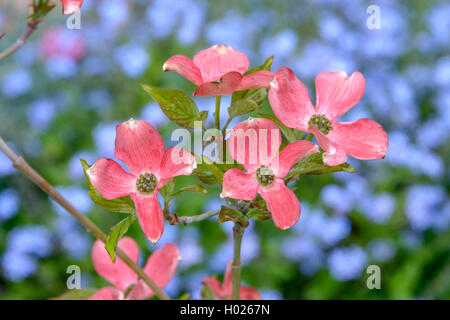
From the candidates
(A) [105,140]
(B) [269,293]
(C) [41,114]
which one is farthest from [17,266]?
(B) [269,293]

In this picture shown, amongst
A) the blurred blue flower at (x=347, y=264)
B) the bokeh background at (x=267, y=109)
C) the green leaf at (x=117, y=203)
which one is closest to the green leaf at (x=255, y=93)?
the green leaf at (x=117, y=203)

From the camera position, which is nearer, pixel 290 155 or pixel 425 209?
pixel 290 155

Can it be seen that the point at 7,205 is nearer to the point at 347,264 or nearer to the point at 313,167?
the point at 347,264

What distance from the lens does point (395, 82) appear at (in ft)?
5.45

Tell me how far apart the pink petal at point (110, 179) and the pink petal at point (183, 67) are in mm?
78

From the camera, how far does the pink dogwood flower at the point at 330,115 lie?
0.35m

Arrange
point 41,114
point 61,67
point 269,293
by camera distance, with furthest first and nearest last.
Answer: point 61,67
point 41,114
point 269,293

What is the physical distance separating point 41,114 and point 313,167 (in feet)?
4.47

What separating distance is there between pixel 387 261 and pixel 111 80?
107cm

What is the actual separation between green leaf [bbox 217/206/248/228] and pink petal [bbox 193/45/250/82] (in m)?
0.10

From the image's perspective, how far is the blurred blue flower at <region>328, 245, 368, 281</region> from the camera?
1.21 meters

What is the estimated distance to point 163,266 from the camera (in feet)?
1.56

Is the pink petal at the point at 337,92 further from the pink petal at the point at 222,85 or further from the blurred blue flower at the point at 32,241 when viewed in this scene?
the blurred blue flower at the point at 32,241
